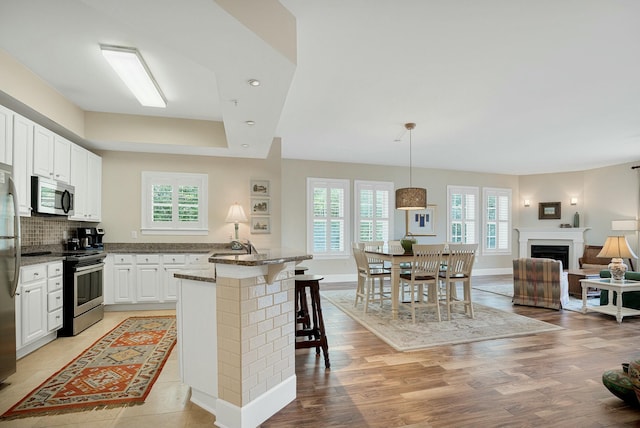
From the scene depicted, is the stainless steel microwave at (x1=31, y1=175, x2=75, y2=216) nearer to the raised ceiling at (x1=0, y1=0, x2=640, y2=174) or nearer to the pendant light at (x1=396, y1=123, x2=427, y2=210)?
the raised ceiling at (x1=0, y1=0, x2=640, y2=174)

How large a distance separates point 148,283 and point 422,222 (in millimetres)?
6196

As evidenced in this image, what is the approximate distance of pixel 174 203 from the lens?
210 inches

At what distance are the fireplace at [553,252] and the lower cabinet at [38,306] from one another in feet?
33.0

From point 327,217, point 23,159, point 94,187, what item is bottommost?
point 327,217

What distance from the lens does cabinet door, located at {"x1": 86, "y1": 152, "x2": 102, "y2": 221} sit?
186 inches

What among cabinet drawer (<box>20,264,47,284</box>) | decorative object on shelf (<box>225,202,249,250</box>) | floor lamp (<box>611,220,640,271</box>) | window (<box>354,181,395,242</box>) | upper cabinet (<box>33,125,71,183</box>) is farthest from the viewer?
window (<box>354,181,395,242</box>)

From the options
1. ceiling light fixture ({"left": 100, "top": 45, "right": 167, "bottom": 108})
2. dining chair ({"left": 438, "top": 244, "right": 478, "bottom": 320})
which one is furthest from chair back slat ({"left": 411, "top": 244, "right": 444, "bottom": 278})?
ceiling light fixture ({"left": 100, "top": 45, "right": 167, "bottom": 108})

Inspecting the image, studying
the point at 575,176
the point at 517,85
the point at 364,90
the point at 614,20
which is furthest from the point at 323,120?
the point at 575,176

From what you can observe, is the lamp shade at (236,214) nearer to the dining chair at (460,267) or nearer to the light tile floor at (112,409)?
the light tile floor at (112,409)

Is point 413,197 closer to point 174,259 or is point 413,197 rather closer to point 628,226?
point 174,259

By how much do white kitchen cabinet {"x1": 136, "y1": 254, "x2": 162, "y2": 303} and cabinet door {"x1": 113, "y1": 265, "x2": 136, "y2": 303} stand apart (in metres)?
0.08

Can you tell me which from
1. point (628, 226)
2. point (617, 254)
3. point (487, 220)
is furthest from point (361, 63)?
point (628, 226)

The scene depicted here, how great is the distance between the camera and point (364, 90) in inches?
146

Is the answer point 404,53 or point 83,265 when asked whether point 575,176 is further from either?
point 83,265
